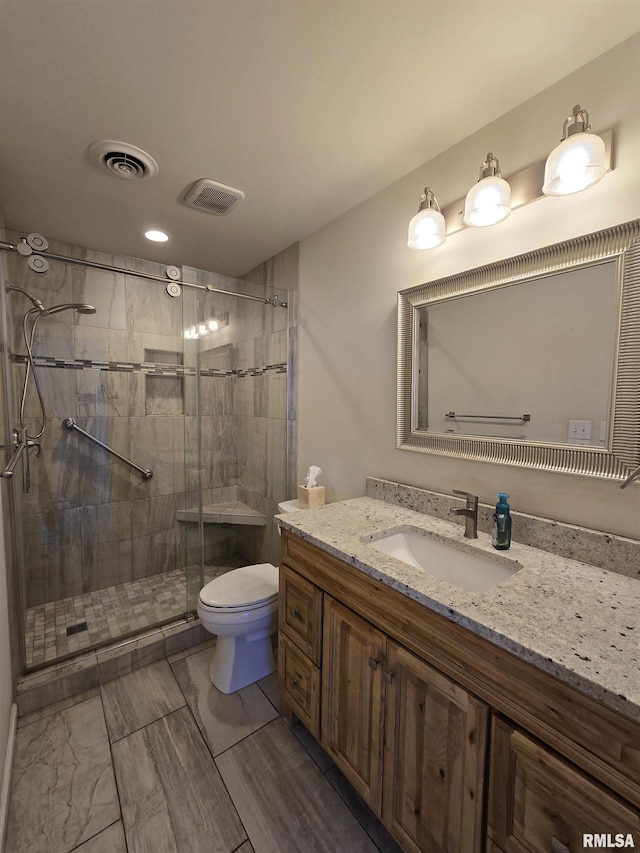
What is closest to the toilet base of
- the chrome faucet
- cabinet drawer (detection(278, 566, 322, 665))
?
cabinet drawer (detection(278, 566, 322, 665))

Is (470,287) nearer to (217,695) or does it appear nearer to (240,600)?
(240,600)

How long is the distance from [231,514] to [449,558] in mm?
1691

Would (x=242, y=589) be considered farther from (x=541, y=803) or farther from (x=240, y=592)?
(x=541, y=803)

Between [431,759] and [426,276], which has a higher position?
[426,276]

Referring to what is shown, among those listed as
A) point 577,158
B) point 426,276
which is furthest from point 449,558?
point 577,158

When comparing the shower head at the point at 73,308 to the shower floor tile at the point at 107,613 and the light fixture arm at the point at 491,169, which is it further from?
the light fixture arm at the point at 491,169

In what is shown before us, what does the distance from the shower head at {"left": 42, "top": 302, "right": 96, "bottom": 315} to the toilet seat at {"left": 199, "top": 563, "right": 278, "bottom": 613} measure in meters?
1.94

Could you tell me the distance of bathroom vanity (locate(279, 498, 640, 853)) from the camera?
0.61 meters

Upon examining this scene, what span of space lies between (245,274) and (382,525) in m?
2.35

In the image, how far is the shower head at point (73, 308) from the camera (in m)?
2.17

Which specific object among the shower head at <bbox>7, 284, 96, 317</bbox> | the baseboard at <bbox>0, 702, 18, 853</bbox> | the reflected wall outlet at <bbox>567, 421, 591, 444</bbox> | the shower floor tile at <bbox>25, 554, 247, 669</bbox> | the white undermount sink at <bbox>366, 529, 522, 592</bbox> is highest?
the shower head at <bbox>7, 284, 96, 317</bbox>

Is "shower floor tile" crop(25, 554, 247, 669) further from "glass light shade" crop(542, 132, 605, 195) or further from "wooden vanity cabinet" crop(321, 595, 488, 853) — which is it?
"glass light shade" crop(542, 132, 605, 195)

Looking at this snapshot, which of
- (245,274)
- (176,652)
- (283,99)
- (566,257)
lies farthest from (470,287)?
(176,652)

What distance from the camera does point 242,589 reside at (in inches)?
68.4
